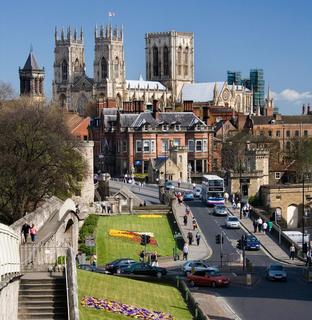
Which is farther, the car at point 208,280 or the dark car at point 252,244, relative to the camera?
the dark car at point 252,244

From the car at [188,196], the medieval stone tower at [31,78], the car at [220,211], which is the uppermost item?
the medieval stone tower at [31,78]

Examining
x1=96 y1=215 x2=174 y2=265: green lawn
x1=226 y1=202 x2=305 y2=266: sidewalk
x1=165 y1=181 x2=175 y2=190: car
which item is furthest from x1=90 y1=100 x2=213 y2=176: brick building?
x1=226 y1=202 x2=305 y2=266: sidewalk

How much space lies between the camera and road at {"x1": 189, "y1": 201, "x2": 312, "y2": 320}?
3453 centimetres

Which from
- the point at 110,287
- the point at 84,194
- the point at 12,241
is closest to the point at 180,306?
the point at 110,287

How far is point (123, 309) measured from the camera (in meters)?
29.4

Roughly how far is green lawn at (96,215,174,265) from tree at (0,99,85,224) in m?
3.81

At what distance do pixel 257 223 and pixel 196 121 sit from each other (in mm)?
52643

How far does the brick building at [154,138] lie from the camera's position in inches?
4269

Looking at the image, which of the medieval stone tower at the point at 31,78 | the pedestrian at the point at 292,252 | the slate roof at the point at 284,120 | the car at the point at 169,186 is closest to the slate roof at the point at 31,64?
the medieval stone tower at the point at 31,78

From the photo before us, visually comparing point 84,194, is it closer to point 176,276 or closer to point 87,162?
Answer: point 87,162

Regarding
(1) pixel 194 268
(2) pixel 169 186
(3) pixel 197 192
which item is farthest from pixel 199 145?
(1) pixel 194 268

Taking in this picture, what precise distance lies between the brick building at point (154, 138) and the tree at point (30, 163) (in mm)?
50196

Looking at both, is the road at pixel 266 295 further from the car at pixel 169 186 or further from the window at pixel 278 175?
the window at pixel 278 175

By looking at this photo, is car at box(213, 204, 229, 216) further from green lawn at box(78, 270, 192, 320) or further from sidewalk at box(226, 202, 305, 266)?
green lawn at box(78, 270, 192, 320)
